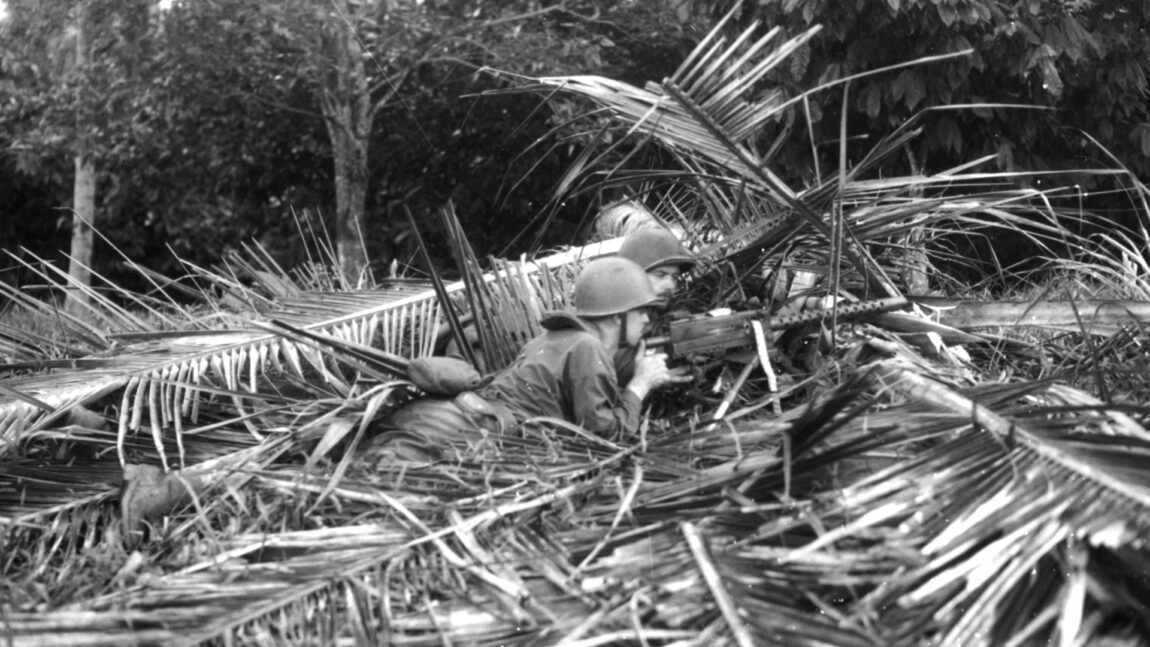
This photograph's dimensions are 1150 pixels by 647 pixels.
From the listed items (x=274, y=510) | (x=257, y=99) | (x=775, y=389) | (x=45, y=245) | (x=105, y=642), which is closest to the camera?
(x=105, y=642)

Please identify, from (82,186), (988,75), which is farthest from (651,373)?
(82,186)

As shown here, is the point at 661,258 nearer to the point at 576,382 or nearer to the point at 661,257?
the point at 661,257

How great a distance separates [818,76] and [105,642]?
517 cm

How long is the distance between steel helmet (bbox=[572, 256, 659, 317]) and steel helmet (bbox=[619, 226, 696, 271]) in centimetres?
39

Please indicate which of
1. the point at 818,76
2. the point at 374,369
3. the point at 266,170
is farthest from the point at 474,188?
the point at 374,369

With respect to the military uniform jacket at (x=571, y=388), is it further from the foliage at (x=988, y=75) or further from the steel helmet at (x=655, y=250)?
the foliage at (x=988, y=75)

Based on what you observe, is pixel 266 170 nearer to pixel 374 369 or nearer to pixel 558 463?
pixel 374 369

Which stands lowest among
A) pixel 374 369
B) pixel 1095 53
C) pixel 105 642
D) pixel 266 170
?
pixel 105 642

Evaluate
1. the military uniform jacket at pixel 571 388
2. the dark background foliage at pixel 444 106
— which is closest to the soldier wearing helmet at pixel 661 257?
the military uniform jacket at pixel 571 388

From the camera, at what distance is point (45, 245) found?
44.2 feet

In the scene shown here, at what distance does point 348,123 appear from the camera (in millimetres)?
10070

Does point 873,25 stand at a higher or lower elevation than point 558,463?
higher

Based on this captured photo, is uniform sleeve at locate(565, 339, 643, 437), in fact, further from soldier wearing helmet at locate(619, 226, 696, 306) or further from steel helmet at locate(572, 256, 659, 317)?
soldier wearing helmet at locate(619, 226, 696, 306)

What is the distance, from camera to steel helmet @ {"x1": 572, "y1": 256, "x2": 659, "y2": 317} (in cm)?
484
